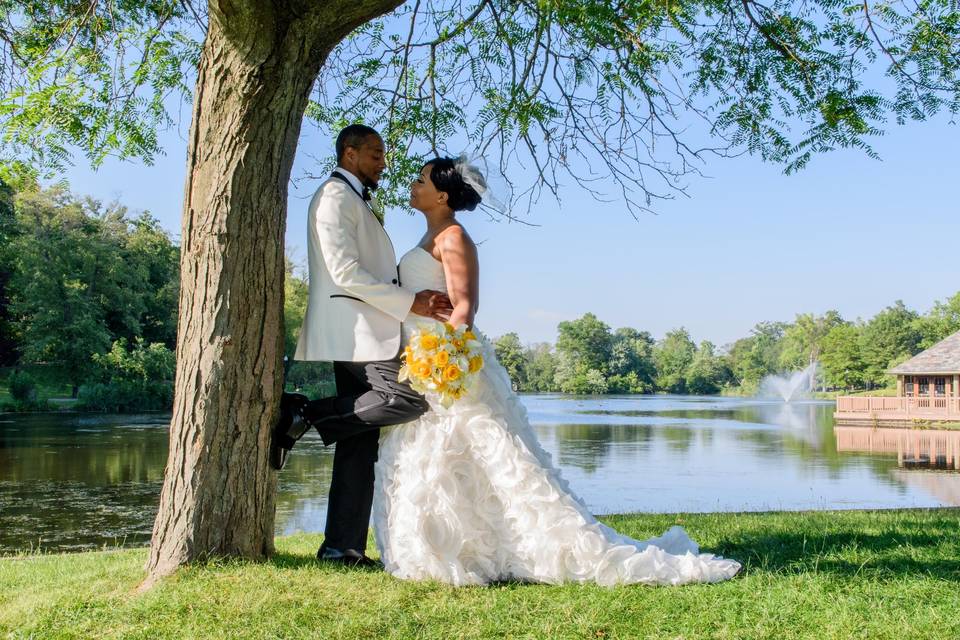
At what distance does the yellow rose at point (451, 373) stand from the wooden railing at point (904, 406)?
35719 mm

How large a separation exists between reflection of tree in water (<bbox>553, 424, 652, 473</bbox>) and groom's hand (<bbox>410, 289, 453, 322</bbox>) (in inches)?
575

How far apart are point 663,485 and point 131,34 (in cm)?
1311

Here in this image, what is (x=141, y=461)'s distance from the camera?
1927 centimetres

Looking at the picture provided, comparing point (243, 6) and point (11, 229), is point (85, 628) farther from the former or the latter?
point (11, 229)

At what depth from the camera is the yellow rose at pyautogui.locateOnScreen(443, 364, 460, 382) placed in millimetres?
3666

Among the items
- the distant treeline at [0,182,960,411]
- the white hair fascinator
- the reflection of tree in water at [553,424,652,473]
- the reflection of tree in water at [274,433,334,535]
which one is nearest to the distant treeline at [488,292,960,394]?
the distant treeline at [0,182,960,411]

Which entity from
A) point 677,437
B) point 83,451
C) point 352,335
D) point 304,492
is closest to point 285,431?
point 352,335

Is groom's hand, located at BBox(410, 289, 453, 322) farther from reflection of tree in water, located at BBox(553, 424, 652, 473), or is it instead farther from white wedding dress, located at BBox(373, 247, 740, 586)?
reflection of tree in water, located at BBox(553, 424, 652, 473)

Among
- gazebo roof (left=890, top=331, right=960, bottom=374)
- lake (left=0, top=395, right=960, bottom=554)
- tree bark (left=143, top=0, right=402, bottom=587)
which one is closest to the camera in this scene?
tree bark (left=143, top=0, right=402, bottom=587)

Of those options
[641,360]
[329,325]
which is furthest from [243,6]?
[641,360]

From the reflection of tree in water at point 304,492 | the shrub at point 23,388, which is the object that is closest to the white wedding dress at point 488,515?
the reflection of tree in water at point 304,492

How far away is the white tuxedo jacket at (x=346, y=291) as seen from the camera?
3.82 metres

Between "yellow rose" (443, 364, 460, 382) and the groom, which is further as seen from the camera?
the groom

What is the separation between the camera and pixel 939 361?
35.2 metres
